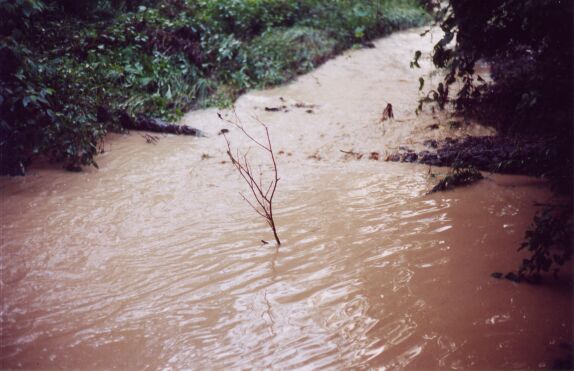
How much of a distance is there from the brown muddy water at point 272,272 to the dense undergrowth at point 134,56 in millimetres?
622

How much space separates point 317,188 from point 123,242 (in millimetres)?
2060

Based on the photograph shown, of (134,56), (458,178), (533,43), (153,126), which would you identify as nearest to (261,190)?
(458,178)

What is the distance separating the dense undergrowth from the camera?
471 centimetres

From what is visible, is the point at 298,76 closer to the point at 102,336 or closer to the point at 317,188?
the point at 317,188

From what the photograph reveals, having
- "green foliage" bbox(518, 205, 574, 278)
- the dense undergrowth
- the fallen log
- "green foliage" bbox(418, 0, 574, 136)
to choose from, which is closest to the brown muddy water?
"green foliage" bbox(518, 205, 574, 278)

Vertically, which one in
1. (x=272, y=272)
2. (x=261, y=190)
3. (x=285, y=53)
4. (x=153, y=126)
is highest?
(x=285, y=53)

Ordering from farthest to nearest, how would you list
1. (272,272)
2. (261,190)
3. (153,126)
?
(153,126) < (261,190) < (272,272)

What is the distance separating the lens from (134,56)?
799cm

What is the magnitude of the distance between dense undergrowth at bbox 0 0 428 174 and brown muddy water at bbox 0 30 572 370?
622 mm

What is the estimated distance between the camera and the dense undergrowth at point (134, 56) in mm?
4715

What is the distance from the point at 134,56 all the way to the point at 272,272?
6425 millimetres

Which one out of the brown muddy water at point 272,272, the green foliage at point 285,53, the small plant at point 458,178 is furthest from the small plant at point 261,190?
the green foliage at point 285,53

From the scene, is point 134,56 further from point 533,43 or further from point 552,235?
point 552,235

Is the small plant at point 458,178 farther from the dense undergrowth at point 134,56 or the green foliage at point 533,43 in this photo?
the dense undergrowth at point 134,56
